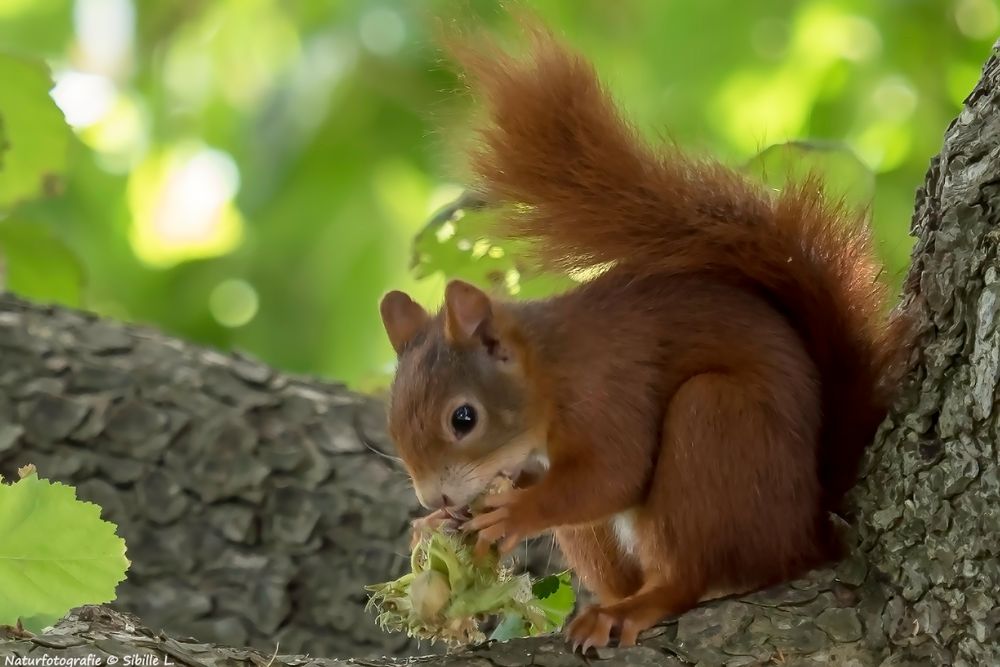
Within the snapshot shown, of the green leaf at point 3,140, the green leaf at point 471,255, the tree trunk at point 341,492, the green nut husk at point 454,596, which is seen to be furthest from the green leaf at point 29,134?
the green nut husk at point 454,596

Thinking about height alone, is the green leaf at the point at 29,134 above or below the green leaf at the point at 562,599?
above

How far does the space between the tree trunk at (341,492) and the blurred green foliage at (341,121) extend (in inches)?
7.8

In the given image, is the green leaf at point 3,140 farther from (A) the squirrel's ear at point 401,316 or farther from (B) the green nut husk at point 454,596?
(B) the green nut husk at point 454,596

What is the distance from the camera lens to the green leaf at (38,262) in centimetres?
211

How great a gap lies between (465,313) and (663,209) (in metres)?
0.32

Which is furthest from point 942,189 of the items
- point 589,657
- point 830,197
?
point 589,657

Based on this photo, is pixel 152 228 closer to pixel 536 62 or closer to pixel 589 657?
pixel 536 62

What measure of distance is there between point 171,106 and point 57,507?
220 centimetres

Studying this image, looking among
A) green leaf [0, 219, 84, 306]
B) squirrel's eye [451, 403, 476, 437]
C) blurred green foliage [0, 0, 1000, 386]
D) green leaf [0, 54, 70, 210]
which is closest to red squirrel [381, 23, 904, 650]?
squirrel's eye [451, 403, 476, 437]

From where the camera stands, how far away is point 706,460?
137cm

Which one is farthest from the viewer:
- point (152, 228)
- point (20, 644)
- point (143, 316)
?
point (152, 228)

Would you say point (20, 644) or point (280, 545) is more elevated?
point (280, 545)

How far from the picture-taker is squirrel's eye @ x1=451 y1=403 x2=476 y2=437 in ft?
5.05

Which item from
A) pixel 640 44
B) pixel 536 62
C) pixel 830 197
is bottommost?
pixel 830 197
